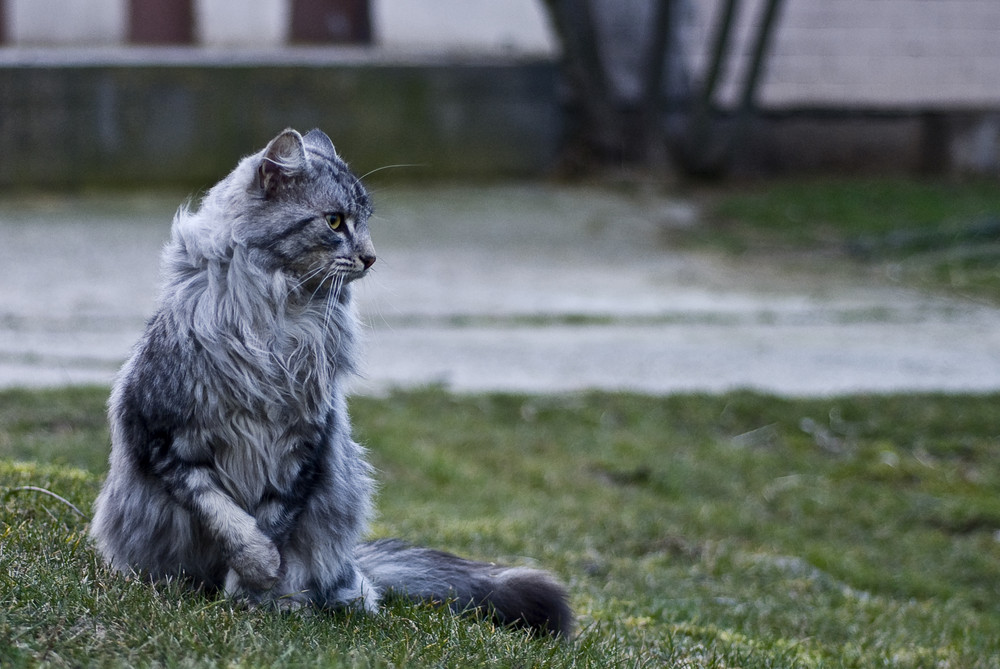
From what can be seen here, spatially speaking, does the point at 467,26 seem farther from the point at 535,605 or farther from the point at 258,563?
the point at 258,563

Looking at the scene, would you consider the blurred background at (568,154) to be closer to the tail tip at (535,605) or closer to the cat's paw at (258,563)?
the tail tip at (535,605)

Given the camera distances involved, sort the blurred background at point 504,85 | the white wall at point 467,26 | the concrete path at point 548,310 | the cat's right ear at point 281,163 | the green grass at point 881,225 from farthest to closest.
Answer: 1. the white wall at point 467,26
2. the blurred background at point 504,85
3. the green grass at point 881,225
4. the concrete path at point 548,310
5. the cat's right ear at point 281,163

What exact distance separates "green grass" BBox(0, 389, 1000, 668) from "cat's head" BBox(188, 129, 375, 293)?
3.12ft

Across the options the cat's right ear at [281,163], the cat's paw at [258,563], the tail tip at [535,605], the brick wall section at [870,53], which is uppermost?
the cat's right ear at [281,163]

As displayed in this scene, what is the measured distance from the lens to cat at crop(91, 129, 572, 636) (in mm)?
3182

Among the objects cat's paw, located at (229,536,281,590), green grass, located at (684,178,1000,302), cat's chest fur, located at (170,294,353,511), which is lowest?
green grass, located at (684,178,1000,302)

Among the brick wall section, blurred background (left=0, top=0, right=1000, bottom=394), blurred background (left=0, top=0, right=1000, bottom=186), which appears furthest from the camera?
the brick wall section

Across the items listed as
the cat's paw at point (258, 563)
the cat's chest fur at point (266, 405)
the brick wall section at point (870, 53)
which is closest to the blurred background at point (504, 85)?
the brick wall section at point (870, 53)

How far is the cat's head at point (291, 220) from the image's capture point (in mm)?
3299

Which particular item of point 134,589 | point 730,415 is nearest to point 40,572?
point 134,589

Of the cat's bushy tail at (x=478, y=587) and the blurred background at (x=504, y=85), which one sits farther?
the blurred background at (x=504, y=85)

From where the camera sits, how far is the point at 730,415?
309 inches

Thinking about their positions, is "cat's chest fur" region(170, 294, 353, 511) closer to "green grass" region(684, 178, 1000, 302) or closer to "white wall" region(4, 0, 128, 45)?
"green grass" region(684, 178, 1000, 302)

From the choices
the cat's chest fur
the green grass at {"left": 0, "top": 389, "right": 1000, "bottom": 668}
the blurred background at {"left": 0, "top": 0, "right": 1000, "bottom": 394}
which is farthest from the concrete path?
the cat's chest fur
